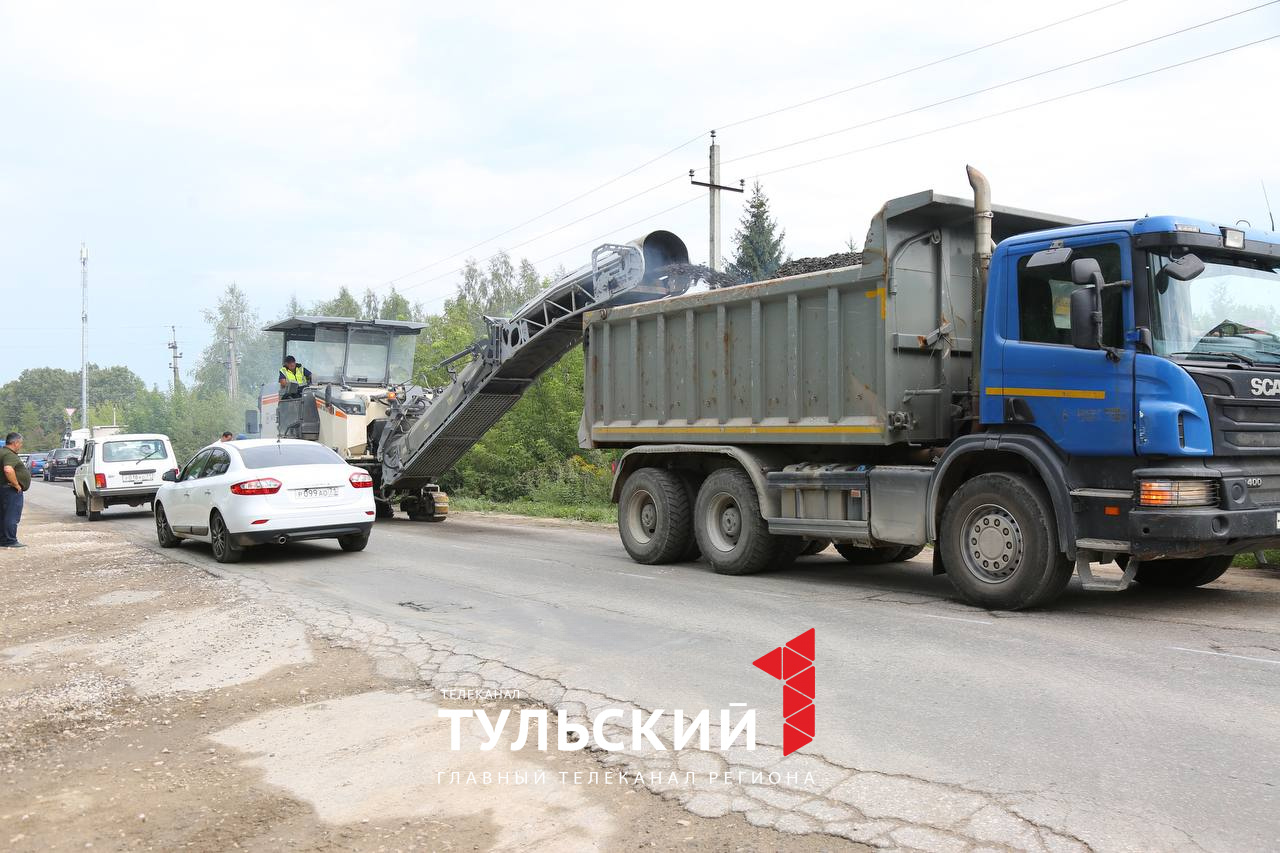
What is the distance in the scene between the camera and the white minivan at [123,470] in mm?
21688

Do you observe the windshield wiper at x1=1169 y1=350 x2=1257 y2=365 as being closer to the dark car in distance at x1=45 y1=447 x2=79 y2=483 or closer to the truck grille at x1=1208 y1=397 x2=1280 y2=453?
the truck grille at x1=1208 y1=397 x2=1280 y2=453

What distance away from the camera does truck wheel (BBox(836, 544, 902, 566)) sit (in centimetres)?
1205

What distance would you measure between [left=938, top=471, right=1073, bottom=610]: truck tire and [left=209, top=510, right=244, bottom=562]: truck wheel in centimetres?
842

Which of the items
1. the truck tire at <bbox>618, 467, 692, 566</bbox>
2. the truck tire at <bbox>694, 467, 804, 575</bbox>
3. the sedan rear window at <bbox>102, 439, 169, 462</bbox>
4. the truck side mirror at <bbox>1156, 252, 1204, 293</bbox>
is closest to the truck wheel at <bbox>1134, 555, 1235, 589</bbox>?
the truck side mirror at <bbox>1156, 252, 1204, 293</bbox>

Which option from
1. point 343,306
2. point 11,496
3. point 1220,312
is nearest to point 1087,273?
point 1220,312

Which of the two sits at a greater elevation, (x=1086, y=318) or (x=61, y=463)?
(x=1086, y=318)

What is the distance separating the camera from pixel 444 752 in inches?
201

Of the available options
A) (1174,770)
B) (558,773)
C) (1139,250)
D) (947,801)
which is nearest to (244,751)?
(558,773)

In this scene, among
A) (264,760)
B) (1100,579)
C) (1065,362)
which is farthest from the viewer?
(1065,362)

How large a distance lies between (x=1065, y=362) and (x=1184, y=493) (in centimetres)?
128

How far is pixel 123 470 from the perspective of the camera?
71.9 feet

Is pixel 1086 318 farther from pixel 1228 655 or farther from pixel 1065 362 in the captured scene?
pixel 1228 655

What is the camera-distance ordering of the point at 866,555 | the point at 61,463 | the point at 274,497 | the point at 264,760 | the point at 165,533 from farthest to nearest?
1. the point at 61,463
2. the point at 165,533
3. the point at 274,497
4. the point at 866,555
5. the point at 264,760

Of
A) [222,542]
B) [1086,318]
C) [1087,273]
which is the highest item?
[1087,273]
